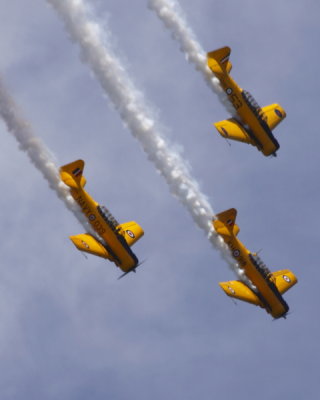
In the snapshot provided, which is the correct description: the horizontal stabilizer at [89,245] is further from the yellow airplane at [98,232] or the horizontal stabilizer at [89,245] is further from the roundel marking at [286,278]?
the roundel marking at [286,278]

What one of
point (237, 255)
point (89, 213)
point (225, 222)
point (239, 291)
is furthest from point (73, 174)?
point (239, 291)

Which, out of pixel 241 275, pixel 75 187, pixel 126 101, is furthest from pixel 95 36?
pixel 241 275

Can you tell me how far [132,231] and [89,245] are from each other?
473 centimetres

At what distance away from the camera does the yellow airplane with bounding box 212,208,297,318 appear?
296 feet

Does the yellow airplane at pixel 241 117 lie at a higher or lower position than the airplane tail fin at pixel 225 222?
higher

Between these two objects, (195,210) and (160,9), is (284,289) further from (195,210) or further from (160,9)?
(160,9)

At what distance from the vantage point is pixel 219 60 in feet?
300

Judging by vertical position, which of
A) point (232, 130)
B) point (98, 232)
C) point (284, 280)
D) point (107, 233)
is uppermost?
point (232, 130)

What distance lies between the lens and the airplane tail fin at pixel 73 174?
290ft

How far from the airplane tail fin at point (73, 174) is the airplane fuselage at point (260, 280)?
10790 millimetres

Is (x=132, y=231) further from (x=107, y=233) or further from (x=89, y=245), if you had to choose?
(x=89, y=245)

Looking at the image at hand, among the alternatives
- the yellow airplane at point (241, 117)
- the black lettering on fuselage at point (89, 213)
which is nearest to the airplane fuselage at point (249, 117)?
the yellow airplane at point (241, 117)

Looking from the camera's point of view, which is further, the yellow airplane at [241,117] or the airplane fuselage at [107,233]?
the yellow airplane at [241,117]

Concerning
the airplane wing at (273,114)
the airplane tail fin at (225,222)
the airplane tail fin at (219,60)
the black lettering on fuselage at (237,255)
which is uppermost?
the airplane tail fin at (219,60)
